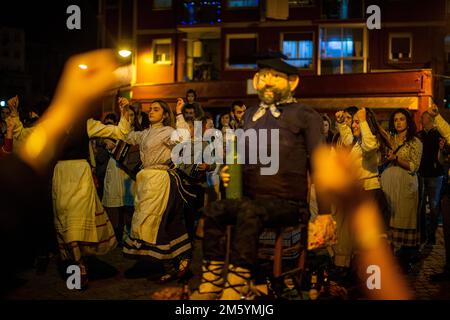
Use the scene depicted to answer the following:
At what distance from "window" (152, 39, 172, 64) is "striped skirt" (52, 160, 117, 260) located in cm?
2256

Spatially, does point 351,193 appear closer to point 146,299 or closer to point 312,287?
point 312,287

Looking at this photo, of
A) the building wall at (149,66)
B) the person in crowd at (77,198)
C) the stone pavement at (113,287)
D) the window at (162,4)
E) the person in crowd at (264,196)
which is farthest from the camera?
the window at (162,4)

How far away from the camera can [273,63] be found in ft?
15.8

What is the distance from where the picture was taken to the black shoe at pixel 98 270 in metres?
6.96

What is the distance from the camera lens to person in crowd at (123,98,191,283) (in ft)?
21.9

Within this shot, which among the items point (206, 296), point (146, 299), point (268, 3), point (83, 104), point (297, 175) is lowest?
point (146, 299)

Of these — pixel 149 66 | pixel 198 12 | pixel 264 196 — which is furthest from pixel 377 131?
pixel 149 66

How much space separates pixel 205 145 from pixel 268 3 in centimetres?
1972

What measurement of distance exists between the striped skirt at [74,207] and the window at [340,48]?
21133 mm

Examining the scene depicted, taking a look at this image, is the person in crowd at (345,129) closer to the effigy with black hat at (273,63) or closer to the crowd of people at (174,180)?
the crowd of people at (174,180)

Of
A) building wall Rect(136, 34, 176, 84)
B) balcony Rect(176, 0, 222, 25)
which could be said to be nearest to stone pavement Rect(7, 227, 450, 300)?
building wall Rect(136, 34, 176, 84)

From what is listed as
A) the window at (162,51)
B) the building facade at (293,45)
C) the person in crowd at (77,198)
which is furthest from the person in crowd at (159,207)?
the window at (162,51)

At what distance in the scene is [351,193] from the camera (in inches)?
266

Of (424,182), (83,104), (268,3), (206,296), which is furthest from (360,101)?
(206,296)
